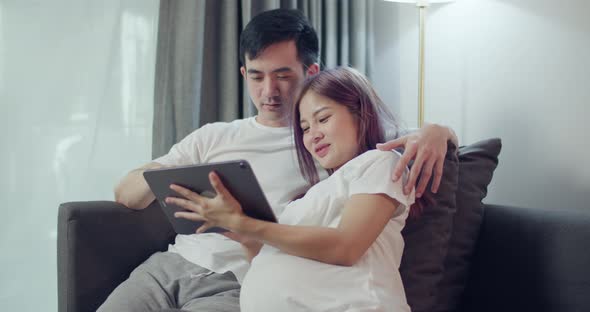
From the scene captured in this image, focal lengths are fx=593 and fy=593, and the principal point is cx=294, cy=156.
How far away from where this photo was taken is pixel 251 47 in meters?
1.69

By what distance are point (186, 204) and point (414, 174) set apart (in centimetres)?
46

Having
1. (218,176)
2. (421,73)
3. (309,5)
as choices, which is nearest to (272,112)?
(218,176)

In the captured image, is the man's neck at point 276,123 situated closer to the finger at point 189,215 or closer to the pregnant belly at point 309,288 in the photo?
the finger at point 189,215

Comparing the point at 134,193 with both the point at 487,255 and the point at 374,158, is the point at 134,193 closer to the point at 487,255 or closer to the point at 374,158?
the point at 374,158

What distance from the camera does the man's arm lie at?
5.34 ft

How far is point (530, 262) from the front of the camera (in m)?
1.34

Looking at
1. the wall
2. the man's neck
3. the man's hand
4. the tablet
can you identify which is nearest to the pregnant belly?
the tablet

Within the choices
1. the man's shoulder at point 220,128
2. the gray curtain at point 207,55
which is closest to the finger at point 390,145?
the man's shoulder at point 220,128

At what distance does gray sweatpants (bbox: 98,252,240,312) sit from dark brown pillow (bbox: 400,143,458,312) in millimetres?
395

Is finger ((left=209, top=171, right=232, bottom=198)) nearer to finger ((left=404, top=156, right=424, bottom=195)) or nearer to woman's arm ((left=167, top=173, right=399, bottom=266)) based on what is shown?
woman's arm ((left=167, top=173, right=399, bottom=266))

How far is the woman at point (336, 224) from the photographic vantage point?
3.50 ft

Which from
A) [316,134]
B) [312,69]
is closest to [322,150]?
[316,134]

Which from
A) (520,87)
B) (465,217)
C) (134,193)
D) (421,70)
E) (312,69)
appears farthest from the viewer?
(421,70)

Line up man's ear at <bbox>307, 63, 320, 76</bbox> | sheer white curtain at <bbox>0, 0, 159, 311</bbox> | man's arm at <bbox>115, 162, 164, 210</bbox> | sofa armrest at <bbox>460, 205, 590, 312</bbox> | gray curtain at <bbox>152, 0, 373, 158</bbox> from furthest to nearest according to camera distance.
Result: gray curtain at <bbox>152, 0, 373, 158</bbox> → sheer white curtain at <bbox>0, 0, 159, 311</bbox> → man's ear at <bbox>307, 63, 320, 76</bbox> → man's arm at <bbox>115, 162, 164, 210</bbox> → sofa armrest at <bbox>460, 205, 590, 312</bbox>
